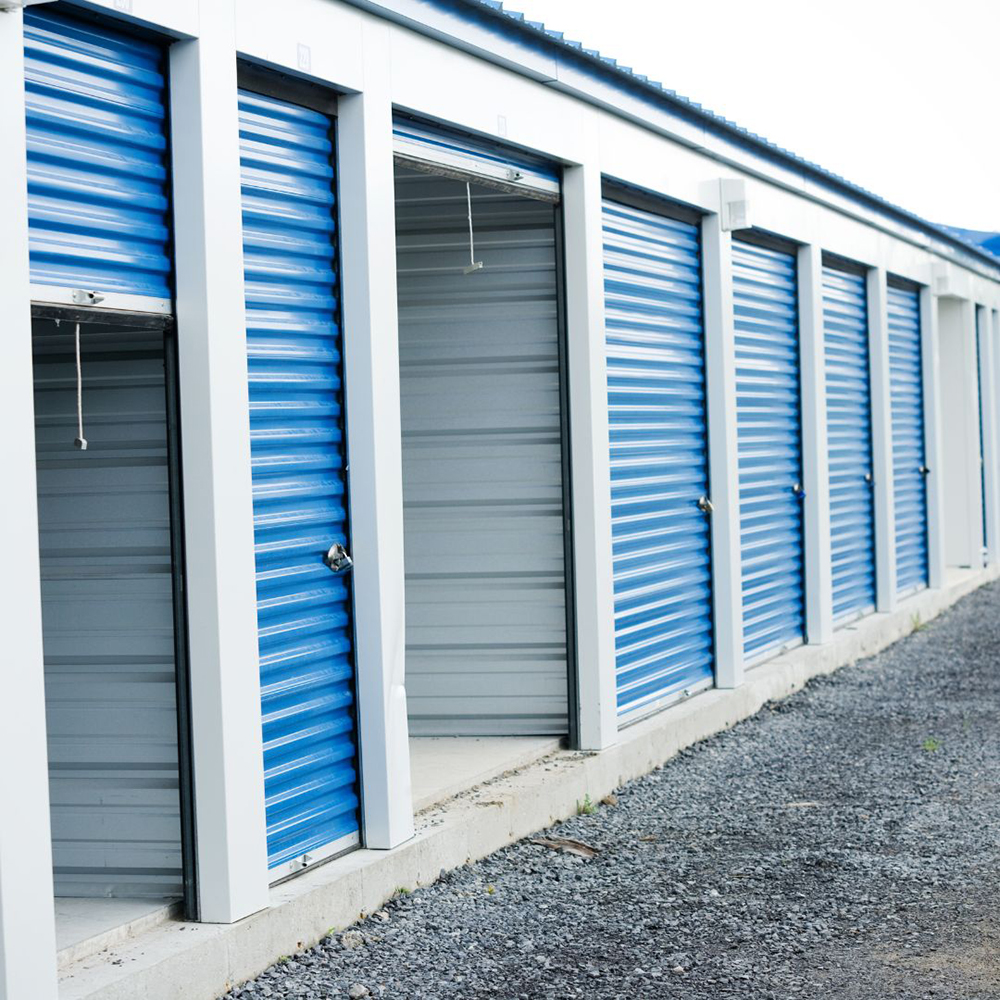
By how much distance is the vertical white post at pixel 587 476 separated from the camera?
27.6 feet

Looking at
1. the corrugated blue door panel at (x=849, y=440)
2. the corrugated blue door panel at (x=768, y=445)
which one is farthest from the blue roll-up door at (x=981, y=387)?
the corrugated blue door panel at (x=768, y=445)

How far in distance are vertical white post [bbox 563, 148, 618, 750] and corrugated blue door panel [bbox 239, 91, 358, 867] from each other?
2295 millimetres

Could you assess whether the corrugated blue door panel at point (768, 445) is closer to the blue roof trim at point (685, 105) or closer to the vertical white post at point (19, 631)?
the blue roof trim at point (685, 105)

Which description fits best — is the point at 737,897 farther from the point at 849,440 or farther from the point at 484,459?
the point at 849,440

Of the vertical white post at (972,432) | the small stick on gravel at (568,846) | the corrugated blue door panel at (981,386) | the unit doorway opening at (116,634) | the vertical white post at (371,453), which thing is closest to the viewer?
the unit doorway opening at (116,634)

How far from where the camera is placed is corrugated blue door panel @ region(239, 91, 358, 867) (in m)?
5.80

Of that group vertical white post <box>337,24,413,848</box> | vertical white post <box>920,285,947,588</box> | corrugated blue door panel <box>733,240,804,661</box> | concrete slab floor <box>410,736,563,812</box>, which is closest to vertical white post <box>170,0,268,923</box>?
vertical white post <box>337,24,413,848</box>

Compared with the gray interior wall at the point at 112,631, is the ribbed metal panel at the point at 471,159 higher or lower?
higher

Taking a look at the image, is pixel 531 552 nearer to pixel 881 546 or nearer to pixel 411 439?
pixel 411 439

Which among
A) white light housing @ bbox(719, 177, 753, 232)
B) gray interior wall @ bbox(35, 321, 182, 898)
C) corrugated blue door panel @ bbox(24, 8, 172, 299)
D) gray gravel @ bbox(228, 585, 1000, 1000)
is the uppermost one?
white light housing @ bbox(719, 177, 753, 232)

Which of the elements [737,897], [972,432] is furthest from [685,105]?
[972,432]

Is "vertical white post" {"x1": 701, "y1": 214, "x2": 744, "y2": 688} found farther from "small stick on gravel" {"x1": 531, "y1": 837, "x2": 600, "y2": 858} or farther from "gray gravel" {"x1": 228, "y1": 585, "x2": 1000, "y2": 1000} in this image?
"small stick on gravel" {"x1": 531, "y1": 837, "x2": 600, "y2": 858}

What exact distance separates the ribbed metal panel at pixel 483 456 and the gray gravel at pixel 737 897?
99cm

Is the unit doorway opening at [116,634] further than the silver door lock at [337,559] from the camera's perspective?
No
